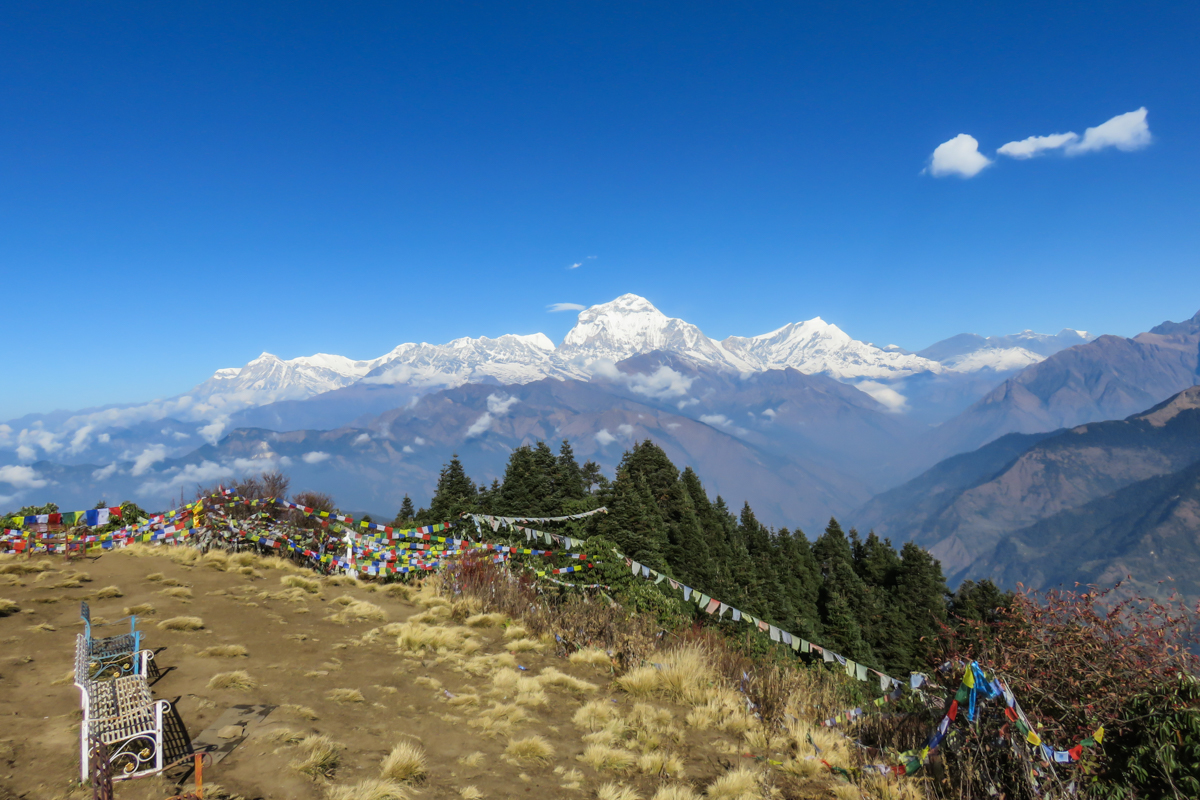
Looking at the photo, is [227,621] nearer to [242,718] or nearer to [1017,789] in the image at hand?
[242,718]

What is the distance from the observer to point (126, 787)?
502 cm

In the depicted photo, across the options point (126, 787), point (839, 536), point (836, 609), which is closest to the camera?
point (126, 787)

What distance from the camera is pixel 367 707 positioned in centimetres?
727

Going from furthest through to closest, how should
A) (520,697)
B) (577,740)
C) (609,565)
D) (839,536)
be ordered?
(839,536) < (609,565) < (520,697) < (577,740)

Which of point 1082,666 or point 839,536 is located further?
point 839,536

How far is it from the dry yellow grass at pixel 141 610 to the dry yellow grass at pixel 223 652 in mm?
2733

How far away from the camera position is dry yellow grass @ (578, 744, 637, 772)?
6281mm

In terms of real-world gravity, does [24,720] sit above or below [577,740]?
above

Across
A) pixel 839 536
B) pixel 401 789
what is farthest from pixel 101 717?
pixel 839 536

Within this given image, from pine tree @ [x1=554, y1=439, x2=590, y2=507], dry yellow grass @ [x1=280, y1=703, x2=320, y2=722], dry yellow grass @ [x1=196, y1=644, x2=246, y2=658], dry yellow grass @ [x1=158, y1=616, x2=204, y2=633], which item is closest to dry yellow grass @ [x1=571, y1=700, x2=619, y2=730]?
dry yellow grass @ [x1=280, y1=703, x2=320, y2=722]

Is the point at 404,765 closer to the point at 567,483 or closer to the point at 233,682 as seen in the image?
the point at 233,682

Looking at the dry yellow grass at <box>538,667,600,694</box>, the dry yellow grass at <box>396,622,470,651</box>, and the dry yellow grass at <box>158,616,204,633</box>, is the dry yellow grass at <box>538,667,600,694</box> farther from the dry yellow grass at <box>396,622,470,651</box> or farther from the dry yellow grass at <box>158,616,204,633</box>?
the dry yellow grass at <box>158,616,204,633</box>

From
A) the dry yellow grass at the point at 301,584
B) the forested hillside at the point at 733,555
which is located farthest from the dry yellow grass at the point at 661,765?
the forested hillside at the point at 733,555

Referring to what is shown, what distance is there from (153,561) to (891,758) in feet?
58.1
